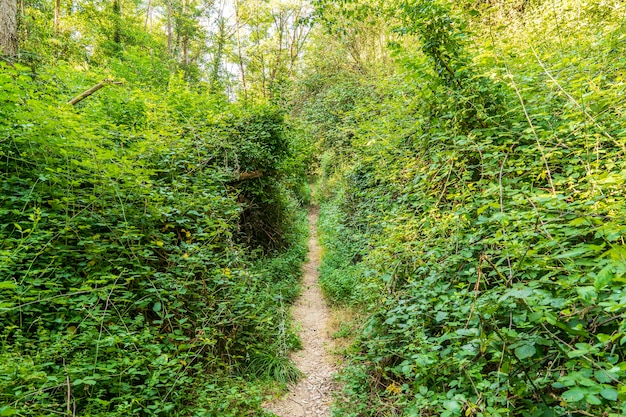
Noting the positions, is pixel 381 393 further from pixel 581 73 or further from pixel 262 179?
pixel 262 179

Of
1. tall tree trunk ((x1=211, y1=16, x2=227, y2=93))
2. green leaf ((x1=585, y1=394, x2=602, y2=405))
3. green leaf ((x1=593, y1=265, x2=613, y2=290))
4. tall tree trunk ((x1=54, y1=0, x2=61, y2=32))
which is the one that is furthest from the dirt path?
tall tree trunk ((x1=211, y1=16, x2=227, y2=93))

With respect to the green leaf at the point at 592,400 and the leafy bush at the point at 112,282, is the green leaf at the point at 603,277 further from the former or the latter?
the leafy bush at the point at 112,282

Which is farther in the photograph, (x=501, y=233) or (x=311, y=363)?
(x=311, y=363)

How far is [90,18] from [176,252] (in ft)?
51.6

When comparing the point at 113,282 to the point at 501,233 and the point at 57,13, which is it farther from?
the point at 57,13

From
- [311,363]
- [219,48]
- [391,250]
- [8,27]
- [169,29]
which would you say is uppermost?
[219,48]

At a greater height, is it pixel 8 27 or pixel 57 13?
pixel 57 13

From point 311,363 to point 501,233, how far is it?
11.4 ft

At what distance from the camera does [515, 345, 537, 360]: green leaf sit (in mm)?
1809

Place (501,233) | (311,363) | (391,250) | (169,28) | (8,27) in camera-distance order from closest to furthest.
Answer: (501,233)
(391,250)
(8,27)
(311,363)
(169,28)

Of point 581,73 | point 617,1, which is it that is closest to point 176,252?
point 581,73

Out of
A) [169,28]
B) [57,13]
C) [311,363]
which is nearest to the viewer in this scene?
[311,363]

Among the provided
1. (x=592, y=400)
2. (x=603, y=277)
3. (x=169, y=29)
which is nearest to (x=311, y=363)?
(x=592, y=400)

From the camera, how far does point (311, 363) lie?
4645mm
